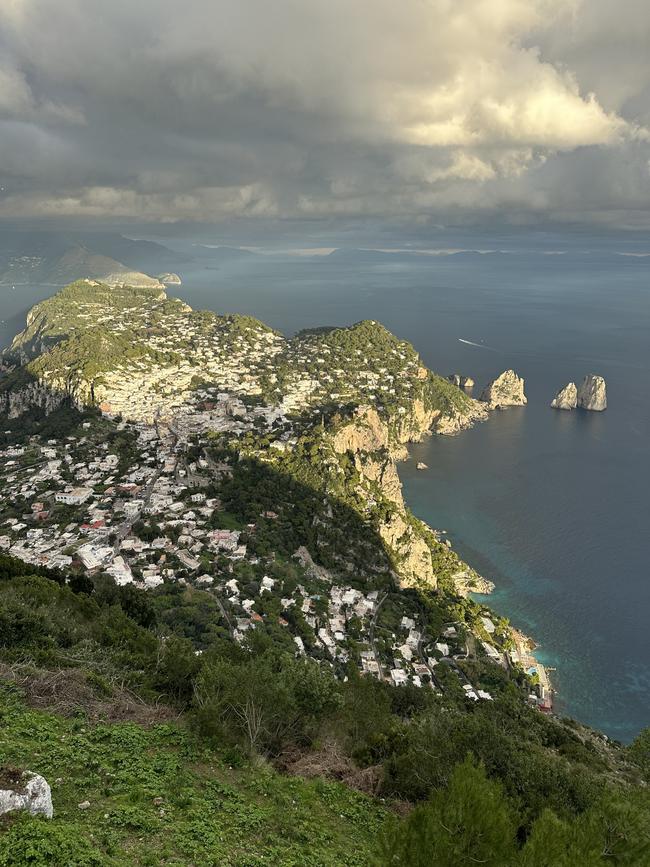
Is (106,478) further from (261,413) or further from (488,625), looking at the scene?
(488,625)

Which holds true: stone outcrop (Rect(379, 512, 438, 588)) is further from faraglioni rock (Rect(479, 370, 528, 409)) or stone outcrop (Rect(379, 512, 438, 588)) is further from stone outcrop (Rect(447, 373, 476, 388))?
stone outcrop (Rect(447, 373, 476, 388))

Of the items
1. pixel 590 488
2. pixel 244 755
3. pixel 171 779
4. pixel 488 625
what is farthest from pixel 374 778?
pixel 590 488

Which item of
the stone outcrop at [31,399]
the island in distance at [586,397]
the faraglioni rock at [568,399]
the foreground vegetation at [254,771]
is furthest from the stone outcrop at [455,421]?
the foreground vegetation at [254,771]

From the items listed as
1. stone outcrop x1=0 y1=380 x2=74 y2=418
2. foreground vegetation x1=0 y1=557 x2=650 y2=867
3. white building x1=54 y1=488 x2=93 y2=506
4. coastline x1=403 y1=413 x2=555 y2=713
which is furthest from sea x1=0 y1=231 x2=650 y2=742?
stone outcrop x1=0 y1=380 x2=74 y2=418

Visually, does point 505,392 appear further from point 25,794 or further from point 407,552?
point 25,794

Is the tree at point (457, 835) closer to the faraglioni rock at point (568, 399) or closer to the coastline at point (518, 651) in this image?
the coastline at point (518, 651)
